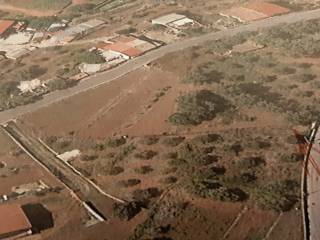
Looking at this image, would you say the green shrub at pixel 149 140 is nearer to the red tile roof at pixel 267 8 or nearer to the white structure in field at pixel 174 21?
the white structure in field at pixel 174 21

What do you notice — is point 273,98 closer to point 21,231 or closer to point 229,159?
point 229,159

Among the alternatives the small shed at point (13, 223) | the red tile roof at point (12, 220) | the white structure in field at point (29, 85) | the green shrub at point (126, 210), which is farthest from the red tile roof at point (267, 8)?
the small shed at point (13, 223)

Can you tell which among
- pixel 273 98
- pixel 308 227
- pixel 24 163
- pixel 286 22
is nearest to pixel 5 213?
pixel 24 163

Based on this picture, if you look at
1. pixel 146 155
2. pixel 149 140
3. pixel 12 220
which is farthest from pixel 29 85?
pixel 12 220

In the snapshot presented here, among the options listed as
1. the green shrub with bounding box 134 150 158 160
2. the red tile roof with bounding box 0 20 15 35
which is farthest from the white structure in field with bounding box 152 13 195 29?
the green shrub with bounding box 134 150 158 160

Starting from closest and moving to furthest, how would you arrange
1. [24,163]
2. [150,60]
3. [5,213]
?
[5,213] < [24,163] < [150,60]

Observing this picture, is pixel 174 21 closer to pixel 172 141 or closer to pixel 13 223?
pixel 172 141
